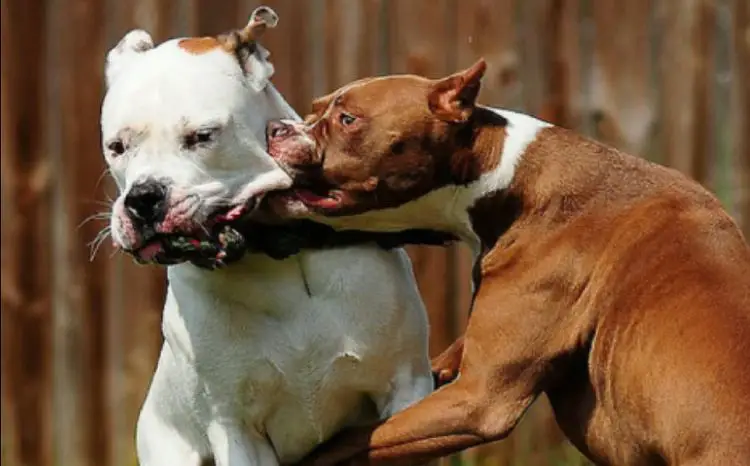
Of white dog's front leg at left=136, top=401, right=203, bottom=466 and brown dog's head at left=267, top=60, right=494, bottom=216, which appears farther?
white dog's front leg at left=136, top=401, right=203, bottom=466

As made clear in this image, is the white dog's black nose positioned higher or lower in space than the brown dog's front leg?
higher

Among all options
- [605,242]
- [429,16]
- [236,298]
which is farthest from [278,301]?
[429,16]

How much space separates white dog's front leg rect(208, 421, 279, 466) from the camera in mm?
5945

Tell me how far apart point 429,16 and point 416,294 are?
7.37 feet

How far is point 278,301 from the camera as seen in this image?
5863 mm

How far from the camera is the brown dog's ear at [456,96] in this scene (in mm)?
5793

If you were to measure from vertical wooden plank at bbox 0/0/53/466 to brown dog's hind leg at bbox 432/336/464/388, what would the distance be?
2.34 m

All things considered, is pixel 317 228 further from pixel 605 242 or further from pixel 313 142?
pixel 605 242

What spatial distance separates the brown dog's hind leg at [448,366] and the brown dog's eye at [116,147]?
1303mm

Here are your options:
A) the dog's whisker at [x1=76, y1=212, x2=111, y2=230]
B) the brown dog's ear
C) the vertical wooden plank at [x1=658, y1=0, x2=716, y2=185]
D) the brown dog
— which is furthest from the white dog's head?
the vertical wooden plank at [x1=658, y1=0, x2=716, y2=185]

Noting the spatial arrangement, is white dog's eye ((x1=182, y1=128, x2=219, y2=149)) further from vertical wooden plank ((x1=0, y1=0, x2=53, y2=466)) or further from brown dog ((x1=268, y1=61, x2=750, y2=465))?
vertical wooden plank ((x1=0, y1=0, x2=53, y2=466))

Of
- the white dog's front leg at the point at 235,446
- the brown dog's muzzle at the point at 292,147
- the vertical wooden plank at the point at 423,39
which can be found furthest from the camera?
the vertical wooden plank at the point at 423,39

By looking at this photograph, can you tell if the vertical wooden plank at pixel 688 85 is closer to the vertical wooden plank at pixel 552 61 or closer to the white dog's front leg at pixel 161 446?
the vertical wooden plank at pixel 552 61

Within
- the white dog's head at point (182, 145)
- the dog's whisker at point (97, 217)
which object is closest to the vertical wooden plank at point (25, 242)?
the dog's whisker at point (97, 217)
